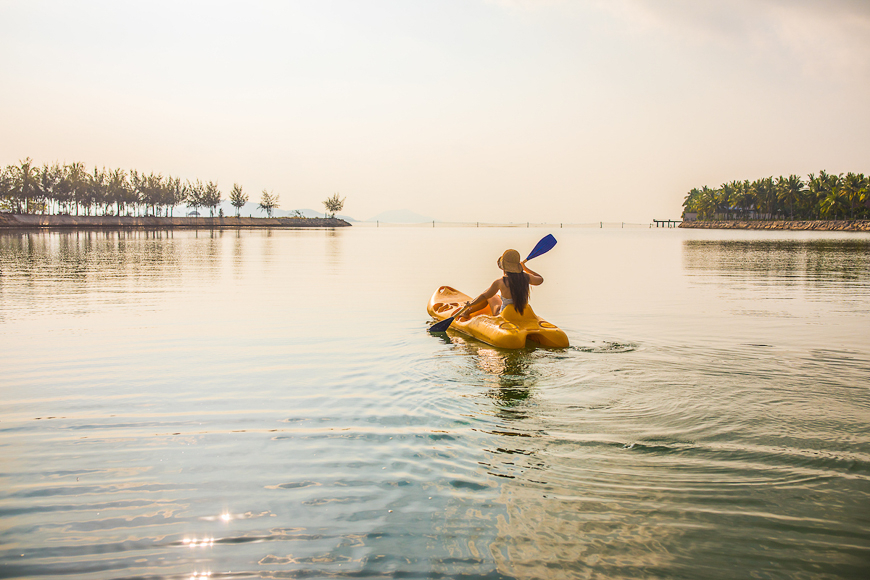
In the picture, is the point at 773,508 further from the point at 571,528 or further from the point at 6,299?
the point at 6,299

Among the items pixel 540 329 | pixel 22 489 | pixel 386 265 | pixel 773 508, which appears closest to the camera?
pixel 773 508

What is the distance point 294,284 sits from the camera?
19125mm

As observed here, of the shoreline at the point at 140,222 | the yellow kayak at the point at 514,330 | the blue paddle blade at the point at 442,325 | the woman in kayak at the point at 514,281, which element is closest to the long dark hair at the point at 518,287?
the woman in kayak at the point at 514,281

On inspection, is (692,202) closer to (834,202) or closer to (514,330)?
(834,202)

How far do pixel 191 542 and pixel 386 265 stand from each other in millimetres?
25678

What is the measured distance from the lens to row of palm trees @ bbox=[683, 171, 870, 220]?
10325cm

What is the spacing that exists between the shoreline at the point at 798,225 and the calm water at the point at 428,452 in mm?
110443

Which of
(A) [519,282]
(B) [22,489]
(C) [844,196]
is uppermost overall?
(C) [844,196]

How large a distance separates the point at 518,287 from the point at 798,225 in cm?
13090

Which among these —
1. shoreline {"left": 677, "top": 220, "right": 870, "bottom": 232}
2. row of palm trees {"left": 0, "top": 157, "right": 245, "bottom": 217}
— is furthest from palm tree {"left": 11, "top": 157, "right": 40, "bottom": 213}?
Result: shoreline {"left": 677, "top": 220, "right": 870, "bottom": 232}

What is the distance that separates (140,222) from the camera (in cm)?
10431

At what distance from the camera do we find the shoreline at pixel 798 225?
99.8m

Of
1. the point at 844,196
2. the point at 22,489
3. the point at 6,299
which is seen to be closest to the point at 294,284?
the point at 6,299

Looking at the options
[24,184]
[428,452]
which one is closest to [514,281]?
[428,452]
